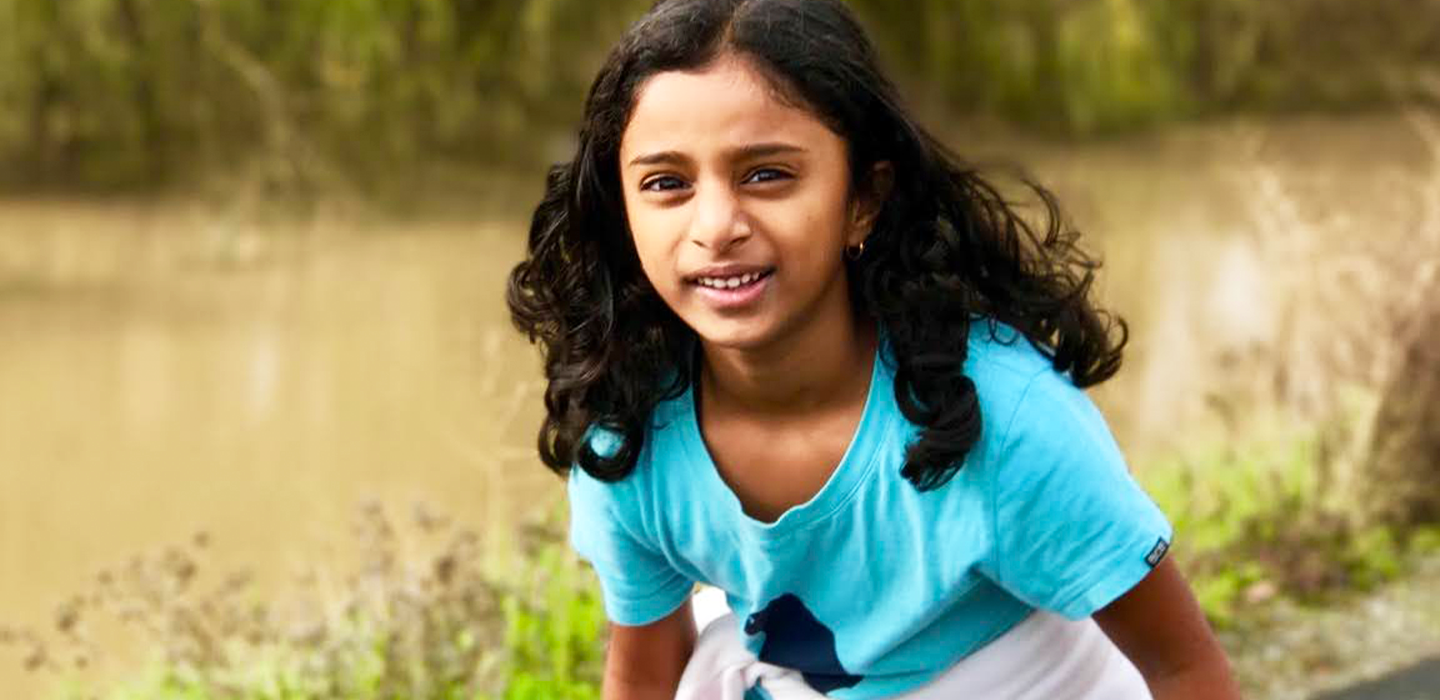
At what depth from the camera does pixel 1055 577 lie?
1891 mm

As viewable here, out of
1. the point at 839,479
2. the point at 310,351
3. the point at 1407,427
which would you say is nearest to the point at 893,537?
the point at 839,479

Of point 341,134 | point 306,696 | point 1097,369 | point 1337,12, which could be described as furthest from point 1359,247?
point 1337,12

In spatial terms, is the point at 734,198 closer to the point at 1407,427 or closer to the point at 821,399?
the point at 821,399

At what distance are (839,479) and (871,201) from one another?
0.28 metres

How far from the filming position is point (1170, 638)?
1.95 m

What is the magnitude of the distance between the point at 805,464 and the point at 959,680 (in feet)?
0.97

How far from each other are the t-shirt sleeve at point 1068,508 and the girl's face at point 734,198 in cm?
25

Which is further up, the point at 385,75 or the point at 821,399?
the point at 821,399

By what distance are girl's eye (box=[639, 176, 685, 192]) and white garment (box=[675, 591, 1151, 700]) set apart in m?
0.58

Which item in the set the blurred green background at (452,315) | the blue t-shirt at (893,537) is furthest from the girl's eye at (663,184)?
the blurred green background at (452,315)

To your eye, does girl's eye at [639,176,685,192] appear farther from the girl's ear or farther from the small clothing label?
the small clothing label

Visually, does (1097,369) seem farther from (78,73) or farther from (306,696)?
(78,73)

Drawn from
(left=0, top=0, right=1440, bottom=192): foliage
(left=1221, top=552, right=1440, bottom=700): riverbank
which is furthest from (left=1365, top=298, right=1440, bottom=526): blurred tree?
(left=0, top=0, right=1440, bottom=192): foliage

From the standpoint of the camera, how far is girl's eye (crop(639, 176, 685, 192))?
1.88 metres
